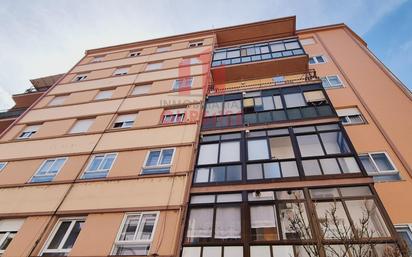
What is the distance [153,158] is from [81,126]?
6054mm

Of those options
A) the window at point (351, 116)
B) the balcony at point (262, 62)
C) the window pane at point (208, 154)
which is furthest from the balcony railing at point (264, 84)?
the window pane at point (208, 154)

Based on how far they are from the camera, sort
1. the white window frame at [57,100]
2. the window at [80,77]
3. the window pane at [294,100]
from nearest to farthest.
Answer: the window pane at [294,100] < the white window frame at [57,100] < the window at [80,77]

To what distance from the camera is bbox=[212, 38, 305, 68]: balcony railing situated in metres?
15.5

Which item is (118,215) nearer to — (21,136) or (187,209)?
(187,209)

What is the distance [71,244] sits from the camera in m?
8.50

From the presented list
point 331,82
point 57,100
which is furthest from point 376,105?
point 57,100

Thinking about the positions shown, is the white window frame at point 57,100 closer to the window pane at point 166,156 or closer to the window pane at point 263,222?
the window pane at point 166,156

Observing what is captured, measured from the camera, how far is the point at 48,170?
1159cm

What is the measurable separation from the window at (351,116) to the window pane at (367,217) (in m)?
5.06

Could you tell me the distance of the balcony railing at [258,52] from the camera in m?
15.5

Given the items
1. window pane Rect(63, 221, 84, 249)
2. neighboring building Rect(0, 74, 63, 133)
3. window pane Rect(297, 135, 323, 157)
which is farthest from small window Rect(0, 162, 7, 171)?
window pane Rect(297, 135, 323, 157)

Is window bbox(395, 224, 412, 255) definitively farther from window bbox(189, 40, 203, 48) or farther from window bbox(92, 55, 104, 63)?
window bbox(92, 55, 104, 63)

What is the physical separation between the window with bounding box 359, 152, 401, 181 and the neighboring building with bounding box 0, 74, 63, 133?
885 inches

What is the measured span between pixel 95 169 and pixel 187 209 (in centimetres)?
526
